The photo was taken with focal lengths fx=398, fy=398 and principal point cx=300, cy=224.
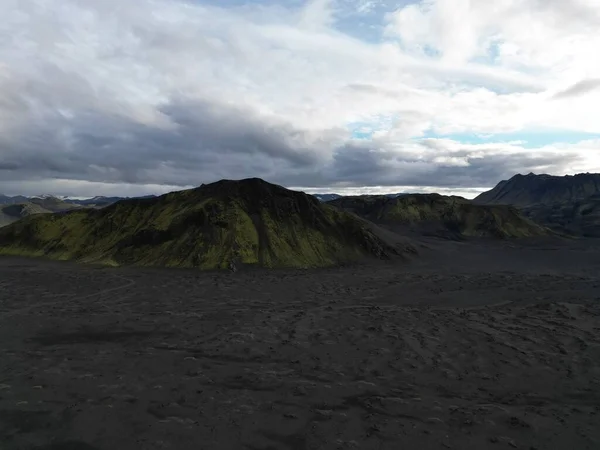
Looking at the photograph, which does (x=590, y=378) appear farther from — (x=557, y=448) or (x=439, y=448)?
(x=439, y=448)

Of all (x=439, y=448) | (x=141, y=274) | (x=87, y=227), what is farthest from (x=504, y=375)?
(x=87, y=227)

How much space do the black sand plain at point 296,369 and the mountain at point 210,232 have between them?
14.8m

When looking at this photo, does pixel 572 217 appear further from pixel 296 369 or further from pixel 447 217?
pixel 296 369

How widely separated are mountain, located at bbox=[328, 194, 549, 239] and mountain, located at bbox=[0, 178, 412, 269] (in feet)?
146

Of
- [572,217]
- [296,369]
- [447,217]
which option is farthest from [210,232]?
[572,217]

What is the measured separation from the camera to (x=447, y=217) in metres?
104

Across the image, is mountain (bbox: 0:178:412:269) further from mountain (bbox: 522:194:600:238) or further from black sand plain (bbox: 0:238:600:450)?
mountain (bbox: 522:194:600:238)

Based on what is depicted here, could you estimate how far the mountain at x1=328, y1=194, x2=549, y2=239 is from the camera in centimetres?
9412

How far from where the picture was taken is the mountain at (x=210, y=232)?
148 ft

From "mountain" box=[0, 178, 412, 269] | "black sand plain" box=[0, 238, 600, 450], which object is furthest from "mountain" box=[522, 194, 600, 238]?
"black sand plain" box=[0, 238, 600, 450]

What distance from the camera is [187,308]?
24.7 m

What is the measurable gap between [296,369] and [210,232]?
34304mm

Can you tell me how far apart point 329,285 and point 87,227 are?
3935cm

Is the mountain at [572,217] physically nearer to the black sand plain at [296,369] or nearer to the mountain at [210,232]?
the mountain at [210,232]
